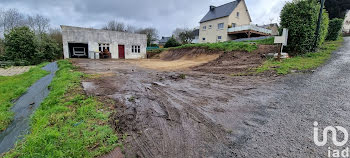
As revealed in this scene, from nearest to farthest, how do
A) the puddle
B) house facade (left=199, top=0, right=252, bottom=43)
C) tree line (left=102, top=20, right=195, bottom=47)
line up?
1. the puddle
2. house facade (left=199, top=0, right=252, bottom=43)
3. tree line (left=102, top=20, right=195, bottom=47)

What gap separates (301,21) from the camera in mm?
7680

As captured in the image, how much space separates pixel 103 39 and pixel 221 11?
1992cm

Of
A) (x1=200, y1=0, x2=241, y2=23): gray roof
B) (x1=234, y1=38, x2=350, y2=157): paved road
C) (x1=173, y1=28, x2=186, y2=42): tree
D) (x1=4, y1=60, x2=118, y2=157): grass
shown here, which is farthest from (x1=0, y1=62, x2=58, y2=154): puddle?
(x1=173, y1=28, x2=186, y2=42): tree

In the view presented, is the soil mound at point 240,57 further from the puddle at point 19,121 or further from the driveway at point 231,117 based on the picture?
the puddle at point 19,121

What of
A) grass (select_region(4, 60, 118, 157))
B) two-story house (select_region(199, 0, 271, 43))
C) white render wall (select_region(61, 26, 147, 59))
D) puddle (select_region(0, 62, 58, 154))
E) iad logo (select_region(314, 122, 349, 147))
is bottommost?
puddle (select_region(0, 62, 58, 154))

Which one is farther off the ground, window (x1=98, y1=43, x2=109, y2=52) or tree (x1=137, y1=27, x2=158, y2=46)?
tree (x1=137, y1=27, x2=158, y2=46)

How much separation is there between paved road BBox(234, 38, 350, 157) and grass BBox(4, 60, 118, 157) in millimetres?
1910

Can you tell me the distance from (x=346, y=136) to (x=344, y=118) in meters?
0.65

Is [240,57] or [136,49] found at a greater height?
[136,49]

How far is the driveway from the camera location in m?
1.97

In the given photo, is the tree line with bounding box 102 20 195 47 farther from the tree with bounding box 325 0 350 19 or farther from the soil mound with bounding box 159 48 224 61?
the tree with bounding box 325 0 350 19

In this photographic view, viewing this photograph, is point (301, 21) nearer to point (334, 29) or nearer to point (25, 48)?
point (334, 29)

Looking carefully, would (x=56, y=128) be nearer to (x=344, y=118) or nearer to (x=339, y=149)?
(x=339, y=149)

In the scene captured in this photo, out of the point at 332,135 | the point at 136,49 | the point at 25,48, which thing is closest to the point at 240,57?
the point at 332,135
